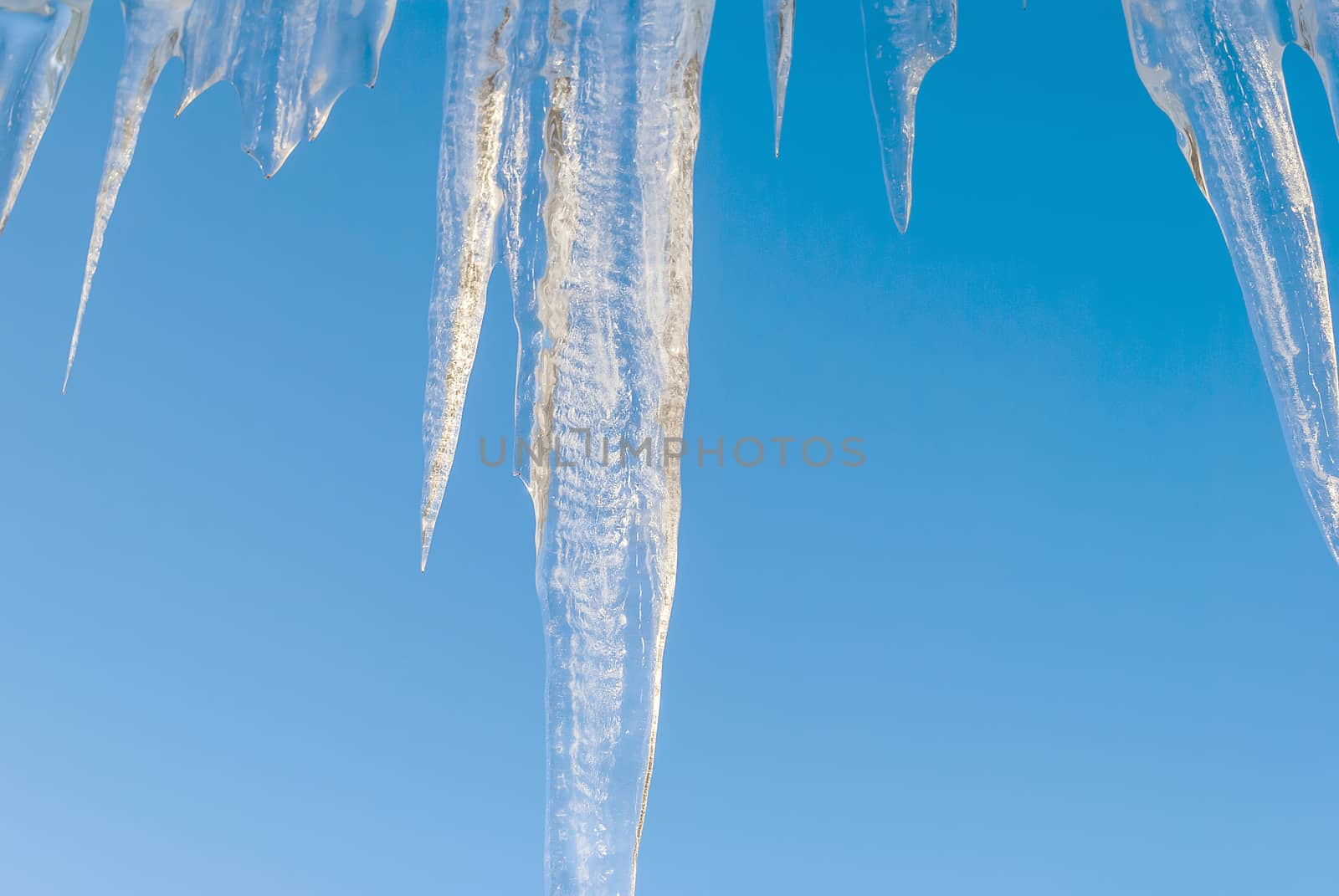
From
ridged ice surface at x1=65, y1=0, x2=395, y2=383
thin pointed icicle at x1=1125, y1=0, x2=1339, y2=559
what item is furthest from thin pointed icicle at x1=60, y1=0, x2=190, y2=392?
thin pointed icicle at x1=1125, y1=0, x2=1339, y2=559

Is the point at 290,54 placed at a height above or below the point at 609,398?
above

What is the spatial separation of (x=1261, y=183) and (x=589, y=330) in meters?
1.01

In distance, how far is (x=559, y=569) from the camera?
1.43 meters

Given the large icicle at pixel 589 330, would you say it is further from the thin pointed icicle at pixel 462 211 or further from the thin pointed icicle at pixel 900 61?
the thin pointed icicle at pixel 900 61

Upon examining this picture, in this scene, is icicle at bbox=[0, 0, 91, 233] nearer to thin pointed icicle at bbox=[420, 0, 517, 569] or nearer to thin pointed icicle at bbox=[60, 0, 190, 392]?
thin pointed icicle at bbox=[60, 0, 190, 392]

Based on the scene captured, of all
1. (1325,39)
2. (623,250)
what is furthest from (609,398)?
(1325,39)

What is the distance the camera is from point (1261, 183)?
1.56 m

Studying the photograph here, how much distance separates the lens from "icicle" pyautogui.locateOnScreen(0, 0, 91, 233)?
198 centimetres

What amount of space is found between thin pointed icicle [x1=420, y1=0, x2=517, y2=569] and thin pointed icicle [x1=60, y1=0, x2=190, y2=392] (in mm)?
606

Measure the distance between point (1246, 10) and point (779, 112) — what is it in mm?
723

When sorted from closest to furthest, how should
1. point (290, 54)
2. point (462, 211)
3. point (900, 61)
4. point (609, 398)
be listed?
point (609, 398)
point (462, 211)
point (900, 61)
point (290, 54)

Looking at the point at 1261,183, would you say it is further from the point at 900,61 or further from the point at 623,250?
the point at 623,250

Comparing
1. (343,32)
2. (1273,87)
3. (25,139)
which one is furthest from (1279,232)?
(25,139)

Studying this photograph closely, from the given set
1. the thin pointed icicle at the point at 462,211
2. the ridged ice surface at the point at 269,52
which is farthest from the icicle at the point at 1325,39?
the ridged ice surface at the point at 269,52
